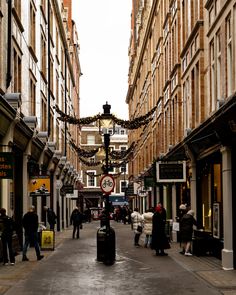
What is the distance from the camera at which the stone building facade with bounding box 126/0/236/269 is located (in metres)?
17.2

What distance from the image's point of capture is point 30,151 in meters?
25.9

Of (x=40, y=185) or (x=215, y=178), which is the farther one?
(x=40, y=185)

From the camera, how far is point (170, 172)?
2411cm

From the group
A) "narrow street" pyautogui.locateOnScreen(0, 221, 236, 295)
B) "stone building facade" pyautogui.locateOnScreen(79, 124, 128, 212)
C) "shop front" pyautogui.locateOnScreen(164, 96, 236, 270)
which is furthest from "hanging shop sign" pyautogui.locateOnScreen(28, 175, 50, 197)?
"stone building facade" pyautogui.locateOnScreen(79, 124, 128, 212)

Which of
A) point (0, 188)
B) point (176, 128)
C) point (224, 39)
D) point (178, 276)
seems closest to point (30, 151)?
point (0, 188)

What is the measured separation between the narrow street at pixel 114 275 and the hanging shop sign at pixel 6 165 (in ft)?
7.77

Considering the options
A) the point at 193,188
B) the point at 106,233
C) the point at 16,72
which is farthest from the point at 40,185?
the point at 193,188

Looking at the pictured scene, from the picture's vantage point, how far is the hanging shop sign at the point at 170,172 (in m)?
24.0

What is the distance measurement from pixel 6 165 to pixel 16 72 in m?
8.53

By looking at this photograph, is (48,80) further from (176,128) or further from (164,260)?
(164,260)

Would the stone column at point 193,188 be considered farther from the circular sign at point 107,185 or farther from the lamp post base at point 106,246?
the lamp post base at point 106,246

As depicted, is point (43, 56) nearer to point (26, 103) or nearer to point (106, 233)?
point (26, 103)


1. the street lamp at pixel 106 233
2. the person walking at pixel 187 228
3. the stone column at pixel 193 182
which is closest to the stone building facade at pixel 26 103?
the street lamp at pixel 106 233

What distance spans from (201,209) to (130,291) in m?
11.5
